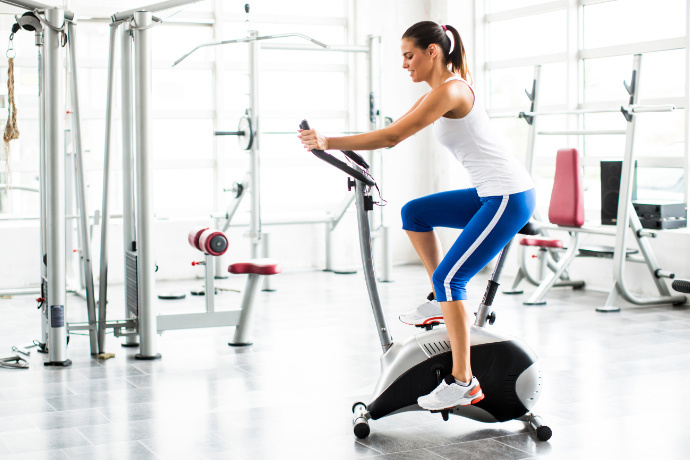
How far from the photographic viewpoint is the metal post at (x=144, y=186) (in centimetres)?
437

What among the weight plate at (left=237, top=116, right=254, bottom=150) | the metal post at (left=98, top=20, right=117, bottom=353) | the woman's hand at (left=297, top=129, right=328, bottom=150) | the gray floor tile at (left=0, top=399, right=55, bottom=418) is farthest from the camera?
the weight plate at (left=237, top=116, right=254, bottom=150)

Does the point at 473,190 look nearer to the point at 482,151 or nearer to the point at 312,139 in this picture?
the point at 482,151

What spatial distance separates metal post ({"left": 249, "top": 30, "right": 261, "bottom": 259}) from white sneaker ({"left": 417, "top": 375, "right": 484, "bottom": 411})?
138 inches

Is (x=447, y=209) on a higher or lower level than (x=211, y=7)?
lower

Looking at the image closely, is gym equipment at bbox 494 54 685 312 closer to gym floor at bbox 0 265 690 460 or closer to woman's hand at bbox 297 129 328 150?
gym floor at bbox 0 265 690 460

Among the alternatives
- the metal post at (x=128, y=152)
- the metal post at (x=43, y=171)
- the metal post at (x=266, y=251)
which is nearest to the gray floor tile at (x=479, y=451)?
the metal post at (x=128, y=152)

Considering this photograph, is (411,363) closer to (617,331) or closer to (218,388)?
(218,388)

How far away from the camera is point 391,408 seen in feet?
10.5

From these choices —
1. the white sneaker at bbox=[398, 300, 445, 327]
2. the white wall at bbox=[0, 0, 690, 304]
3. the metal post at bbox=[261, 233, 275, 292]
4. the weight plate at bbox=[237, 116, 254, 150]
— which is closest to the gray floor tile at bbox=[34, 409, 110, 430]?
the white sneaker at bbox=[398, 300, 445, 327]

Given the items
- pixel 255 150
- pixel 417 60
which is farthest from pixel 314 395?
pixel 255 150

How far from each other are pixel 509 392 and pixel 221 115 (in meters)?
5.13

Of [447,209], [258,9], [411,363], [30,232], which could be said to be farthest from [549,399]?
[258,9]

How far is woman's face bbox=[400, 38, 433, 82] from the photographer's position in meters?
2.97

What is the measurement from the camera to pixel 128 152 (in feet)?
15.5
